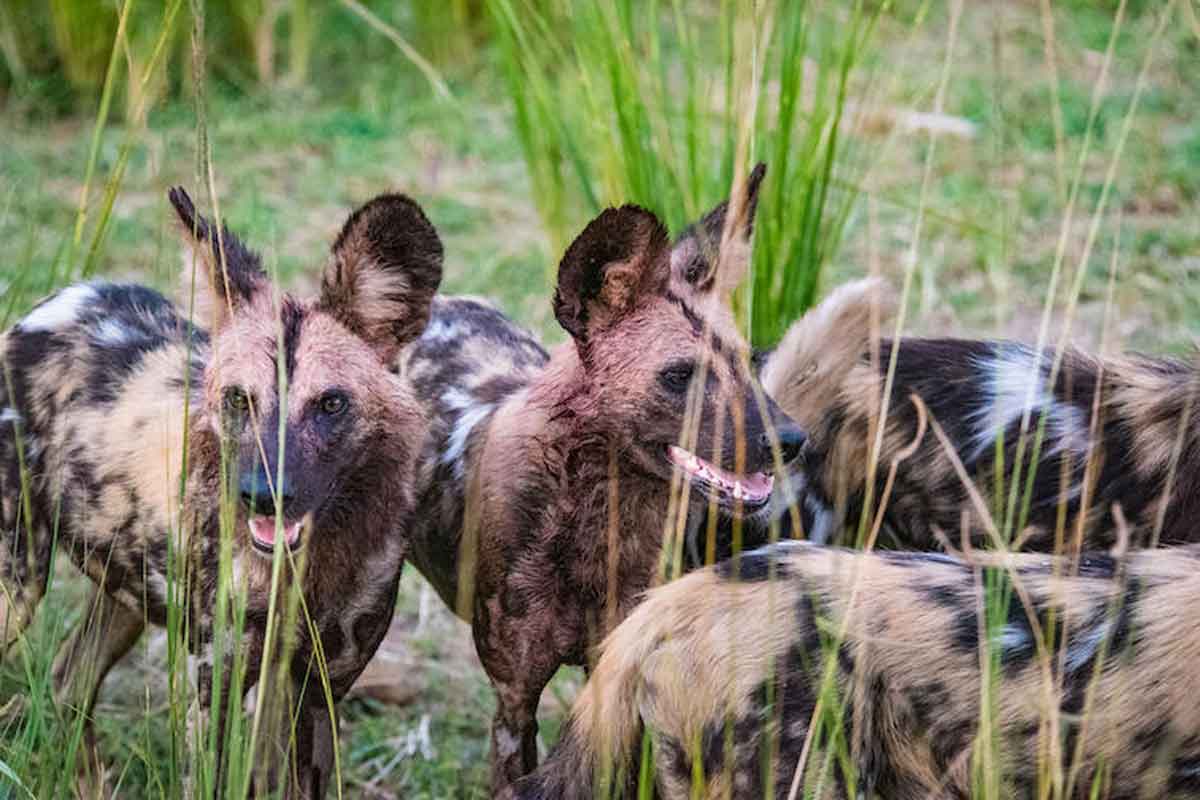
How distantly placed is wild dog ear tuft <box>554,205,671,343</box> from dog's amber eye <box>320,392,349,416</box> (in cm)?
46

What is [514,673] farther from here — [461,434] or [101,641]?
[101,641]

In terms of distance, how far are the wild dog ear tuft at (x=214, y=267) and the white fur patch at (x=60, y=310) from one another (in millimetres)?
420

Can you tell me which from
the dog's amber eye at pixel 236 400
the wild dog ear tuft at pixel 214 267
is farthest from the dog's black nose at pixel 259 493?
the wild dog ear tuft at pixel 214 267

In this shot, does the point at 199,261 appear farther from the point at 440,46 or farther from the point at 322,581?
the point at 440,46

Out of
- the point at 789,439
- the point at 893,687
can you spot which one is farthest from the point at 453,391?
the point at 893,687

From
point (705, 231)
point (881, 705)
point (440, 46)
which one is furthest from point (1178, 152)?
point (881, 705)

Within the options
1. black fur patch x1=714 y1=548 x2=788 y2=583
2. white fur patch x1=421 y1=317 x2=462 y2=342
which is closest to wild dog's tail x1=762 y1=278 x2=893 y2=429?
white fur patch x1=421 y1=317 x2=462 y2=342

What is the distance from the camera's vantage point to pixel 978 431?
12.8 feet

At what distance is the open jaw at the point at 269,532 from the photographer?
3.40 meters

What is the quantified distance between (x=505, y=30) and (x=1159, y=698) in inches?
104

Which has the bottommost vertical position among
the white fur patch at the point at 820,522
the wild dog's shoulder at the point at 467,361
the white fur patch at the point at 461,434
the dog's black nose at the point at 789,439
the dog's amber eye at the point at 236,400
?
the white fur patch at the point at 820,522

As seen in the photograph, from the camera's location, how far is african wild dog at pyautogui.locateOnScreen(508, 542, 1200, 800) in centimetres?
281

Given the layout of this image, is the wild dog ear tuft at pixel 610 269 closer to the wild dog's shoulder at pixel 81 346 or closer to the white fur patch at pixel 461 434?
the white fur patch at pixel 461 434

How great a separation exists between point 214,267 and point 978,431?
163cm
